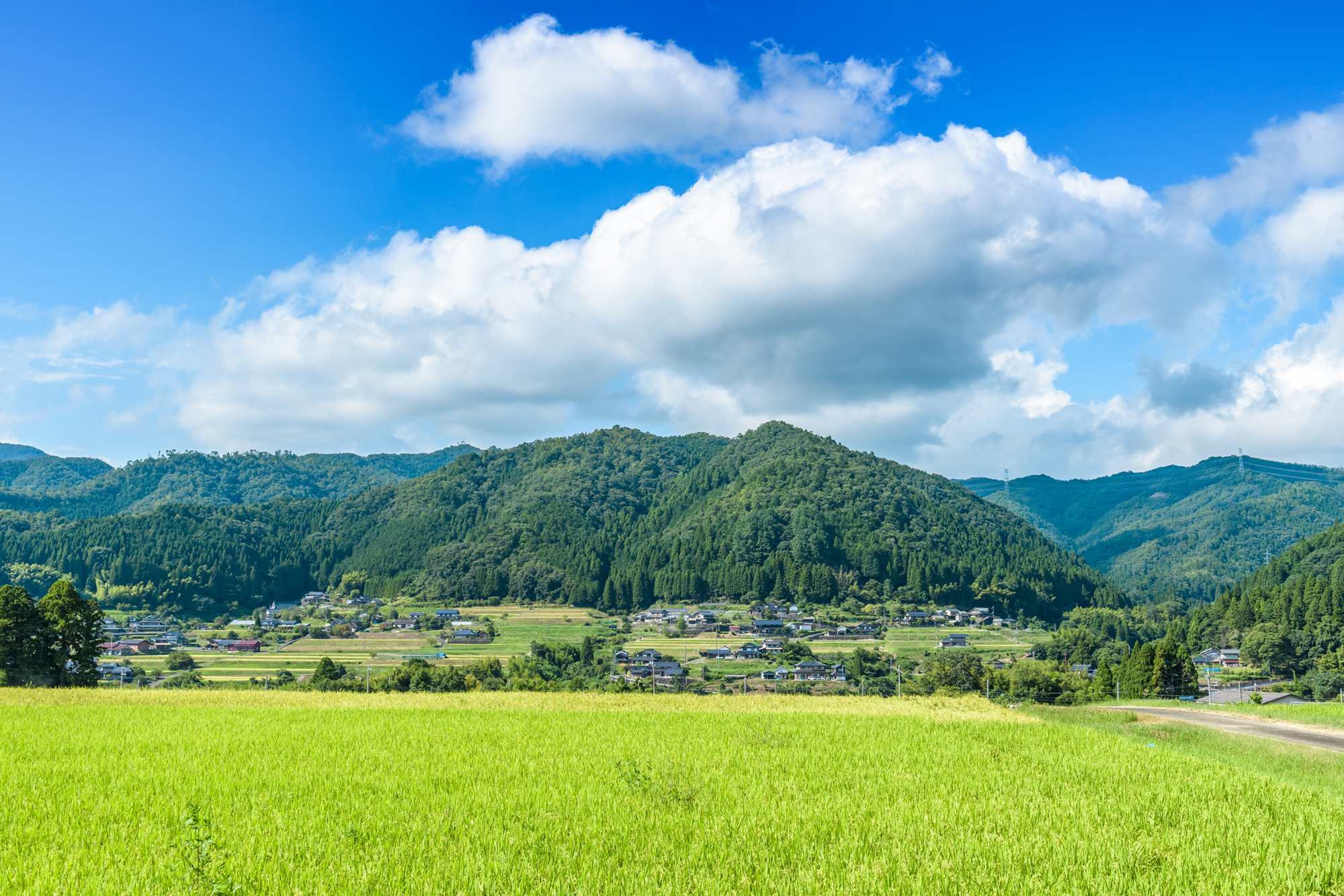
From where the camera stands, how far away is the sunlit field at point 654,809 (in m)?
8.86

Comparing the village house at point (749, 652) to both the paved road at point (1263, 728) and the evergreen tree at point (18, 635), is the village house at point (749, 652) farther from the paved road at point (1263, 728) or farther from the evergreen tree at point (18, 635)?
the evergreen tree at point (18, 635)

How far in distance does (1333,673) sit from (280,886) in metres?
98.9

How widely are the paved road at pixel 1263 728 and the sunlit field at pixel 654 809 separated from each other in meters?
2.79

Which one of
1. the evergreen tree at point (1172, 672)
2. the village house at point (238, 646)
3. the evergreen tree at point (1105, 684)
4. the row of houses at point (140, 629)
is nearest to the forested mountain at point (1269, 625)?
the evergreen tree at point (1172, 672)

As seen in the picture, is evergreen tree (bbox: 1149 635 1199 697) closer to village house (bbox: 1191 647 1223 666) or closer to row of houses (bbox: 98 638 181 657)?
village house (bbox: 1191 647 1223 666)

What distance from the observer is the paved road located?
2236 cm

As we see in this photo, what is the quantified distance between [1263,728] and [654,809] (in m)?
24.6

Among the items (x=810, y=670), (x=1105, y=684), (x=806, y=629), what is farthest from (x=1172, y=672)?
(x=806, y=629)

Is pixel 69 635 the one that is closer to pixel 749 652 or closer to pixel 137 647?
pixel 749 652

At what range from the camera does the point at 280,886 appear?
8.37 m

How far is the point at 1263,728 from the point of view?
26.0 meters

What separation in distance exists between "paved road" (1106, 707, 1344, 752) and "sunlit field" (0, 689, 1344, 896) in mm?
2789

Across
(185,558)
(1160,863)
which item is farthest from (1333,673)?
(185,558)

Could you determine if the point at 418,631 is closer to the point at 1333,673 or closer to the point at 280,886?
the point at 1333,673
